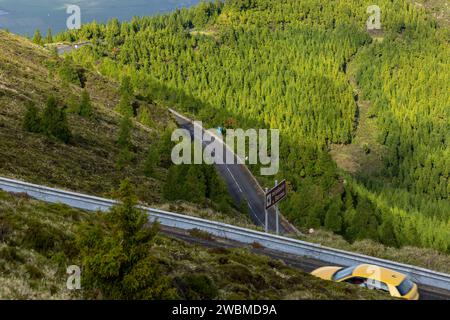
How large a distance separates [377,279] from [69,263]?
1249 cm

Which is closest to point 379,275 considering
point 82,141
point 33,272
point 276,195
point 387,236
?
point 276,195

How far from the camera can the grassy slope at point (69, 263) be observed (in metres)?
14.4

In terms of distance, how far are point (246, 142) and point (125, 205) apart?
323ft

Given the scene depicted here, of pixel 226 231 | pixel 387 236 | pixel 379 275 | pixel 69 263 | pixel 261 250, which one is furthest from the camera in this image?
pixel 387 236

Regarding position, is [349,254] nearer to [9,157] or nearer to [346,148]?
[9,157]

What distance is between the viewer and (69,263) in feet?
54.3

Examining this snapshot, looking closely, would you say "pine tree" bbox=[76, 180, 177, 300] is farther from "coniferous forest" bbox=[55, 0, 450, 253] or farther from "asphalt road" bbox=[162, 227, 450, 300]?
"coniferous forest" bbox=[55, 0, 450, 253]

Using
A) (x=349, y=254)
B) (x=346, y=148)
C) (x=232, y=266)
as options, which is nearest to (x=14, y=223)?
(x=232, y=266)

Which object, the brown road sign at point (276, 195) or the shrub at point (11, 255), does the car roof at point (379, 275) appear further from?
the shrub at point (11, 255)

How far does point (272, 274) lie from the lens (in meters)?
20.8

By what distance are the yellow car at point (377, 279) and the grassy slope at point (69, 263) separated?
31.5 inches

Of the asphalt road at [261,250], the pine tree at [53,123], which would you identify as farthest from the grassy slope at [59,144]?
the asphalt road at [261,250]

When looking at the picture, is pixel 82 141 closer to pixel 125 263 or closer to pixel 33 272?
pixel 33 272

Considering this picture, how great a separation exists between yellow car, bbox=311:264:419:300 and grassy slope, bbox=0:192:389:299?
0.80m
